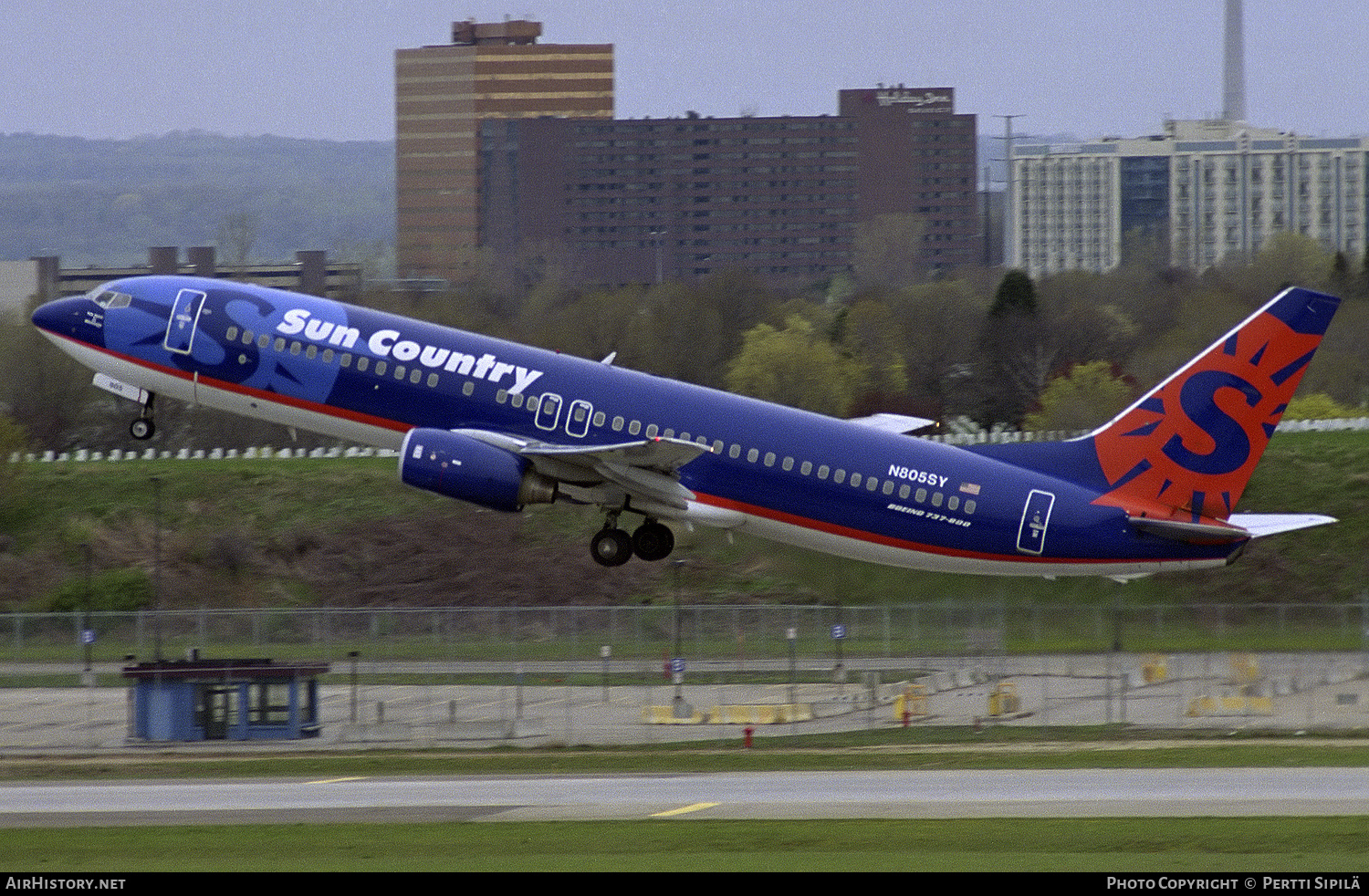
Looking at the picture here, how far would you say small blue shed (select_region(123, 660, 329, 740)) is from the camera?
174 ft

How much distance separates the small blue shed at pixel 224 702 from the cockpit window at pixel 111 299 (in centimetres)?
1025

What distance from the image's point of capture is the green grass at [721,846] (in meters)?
30.1

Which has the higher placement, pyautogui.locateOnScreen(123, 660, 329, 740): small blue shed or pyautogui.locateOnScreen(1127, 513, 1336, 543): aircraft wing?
pyautogui.locateOnScreen(1127, 513, 1336, 543): aircraft wing

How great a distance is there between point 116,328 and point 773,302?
10570cm

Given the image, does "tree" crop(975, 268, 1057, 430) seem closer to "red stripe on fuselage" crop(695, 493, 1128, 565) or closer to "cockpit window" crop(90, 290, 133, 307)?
"red stripe on fuselage" crop(695, 493, 1128, 565)

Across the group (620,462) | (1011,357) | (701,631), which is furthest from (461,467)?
(1011,357)

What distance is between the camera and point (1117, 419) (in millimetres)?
Answer: 50688

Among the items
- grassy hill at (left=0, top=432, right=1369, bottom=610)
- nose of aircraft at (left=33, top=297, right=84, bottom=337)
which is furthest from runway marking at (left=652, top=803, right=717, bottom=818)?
grassy hill at (left=0, top=432, right=1369, bottom=610)

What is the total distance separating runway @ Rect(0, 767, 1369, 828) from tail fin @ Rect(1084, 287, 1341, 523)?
998 centimetres

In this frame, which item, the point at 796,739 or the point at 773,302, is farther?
the point at 773,302

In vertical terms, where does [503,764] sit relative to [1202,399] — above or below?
below

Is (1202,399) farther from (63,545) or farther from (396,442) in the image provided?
(63,545)

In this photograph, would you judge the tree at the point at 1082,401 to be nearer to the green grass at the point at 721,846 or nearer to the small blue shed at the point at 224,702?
the small blue shed at the point at 224,702
